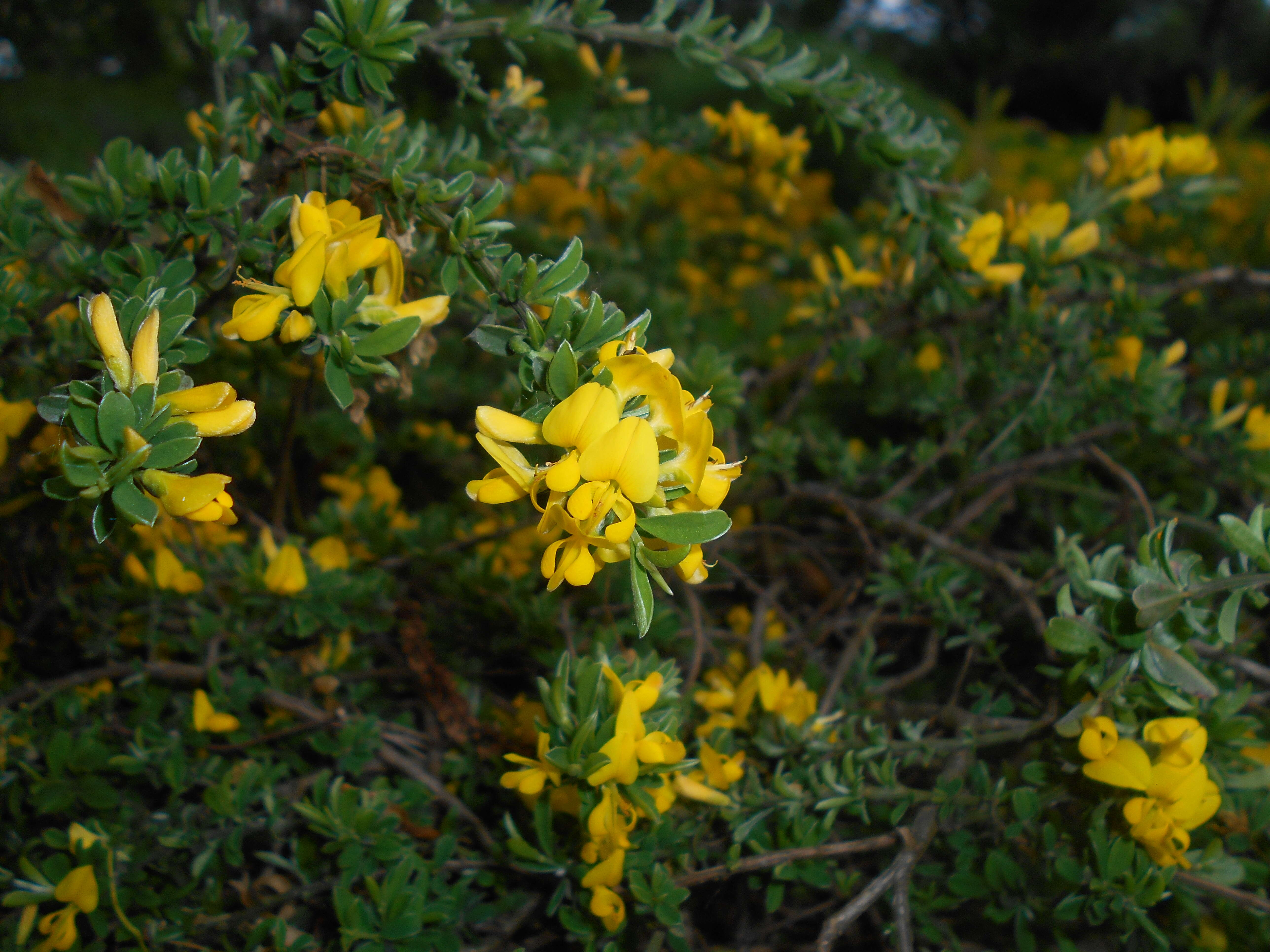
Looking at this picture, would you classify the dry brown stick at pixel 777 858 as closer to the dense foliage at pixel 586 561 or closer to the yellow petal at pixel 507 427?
the dense foliage at pixel 586 561

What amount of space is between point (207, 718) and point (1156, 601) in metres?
0.92

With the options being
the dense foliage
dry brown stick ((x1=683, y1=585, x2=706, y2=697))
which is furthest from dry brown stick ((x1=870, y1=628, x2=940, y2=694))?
dry brown stick ((x1=683, y1=585, x2=706, y2=697))

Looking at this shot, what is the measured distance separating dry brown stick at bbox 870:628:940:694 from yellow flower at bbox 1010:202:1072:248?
0.55 meters

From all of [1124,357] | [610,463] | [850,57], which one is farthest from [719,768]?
[850,57]

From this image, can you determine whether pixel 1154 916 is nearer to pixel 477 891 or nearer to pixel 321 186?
pixel 477 891

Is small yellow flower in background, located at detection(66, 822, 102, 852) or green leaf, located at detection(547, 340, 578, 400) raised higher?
green leaf, located at detection(547, 340, 578, 400)

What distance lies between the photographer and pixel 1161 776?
614 mm

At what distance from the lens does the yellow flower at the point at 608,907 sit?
667 millimetres

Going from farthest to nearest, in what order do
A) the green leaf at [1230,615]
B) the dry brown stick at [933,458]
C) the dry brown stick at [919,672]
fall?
the dry brown stick at [933,458] → the dry brown stick at [919,672] → the green leaf at [1230,615]

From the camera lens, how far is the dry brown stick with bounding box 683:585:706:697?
34.8 inches

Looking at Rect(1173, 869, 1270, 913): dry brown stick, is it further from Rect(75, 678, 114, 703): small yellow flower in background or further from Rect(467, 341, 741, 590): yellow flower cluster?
Rect(75, 678, 114, 703): small yellow flower in background

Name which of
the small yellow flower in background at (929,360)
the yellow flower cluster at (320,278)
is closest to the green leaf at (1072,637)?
the yellow flower cluster at (320,278)

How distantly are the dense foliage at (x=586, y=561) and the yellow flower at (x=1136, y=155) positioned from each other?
1cm

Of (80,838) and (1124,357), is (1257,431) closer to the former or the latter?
(1124,357)
